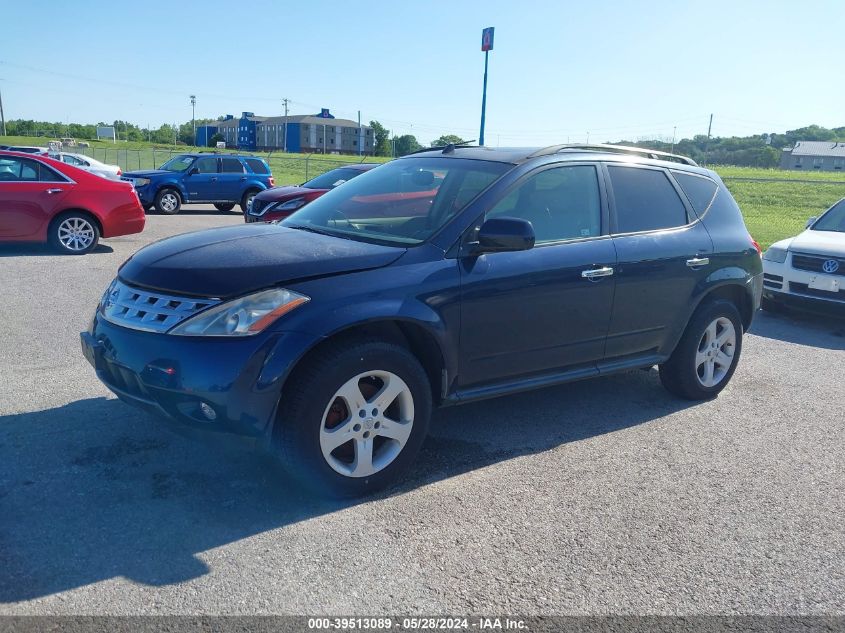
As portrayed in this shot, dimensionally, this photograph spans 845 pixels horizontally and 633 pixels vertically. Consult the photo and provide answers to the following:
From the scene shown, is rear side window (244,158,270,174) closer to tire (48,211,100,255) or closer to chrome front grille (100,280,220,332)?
tire (48,211,100,255)

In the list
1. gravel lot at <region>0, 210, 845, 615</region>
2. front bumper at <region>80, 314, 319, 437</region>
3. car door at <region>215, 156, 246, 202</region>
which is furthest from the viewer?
car door at <region>215, 156, 246, 202</region>

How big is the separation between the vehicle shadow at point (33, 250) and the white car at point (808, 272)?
972 centimetres

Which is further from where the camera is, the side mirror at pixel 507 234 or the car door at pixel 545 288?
the car door at pixel 545 288

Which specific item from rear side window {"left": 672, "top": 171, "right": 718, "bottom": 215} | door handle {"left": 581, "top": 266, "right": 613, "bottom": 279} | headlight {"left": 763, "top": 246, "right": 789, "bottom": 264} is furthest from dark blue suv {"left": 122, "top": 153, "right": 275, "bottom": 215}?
door handle {"left": 581, "top": 266, "right": 613, "bottom": 279}

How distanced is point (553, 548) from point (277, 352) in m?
1.55

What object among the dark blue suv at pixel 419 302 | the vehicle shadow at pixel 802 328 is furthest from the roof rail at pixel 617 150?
the vehicle shadow at pixel 802 328

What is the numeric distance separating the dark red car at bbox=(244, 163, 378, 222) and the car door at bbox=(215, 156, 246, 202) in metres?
6.06

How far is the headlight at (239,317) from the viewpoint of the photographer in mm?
3441

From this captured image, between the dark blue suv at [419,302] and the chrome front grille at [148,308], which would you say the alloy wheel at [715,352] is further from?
the chrome front grille at [148,308]

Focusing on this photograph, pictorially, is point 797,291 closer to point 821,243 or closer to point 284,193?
point 821,243

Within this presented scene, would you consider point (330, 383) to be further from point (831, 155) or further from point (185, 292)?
point (831, 155)

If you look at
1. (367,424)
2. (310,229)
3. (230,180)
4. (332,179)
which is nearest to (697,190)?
(310,229)

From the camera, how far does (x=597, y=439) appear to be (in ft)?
15.6

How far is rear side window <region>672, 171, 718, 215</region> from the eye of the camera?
5547 mm
